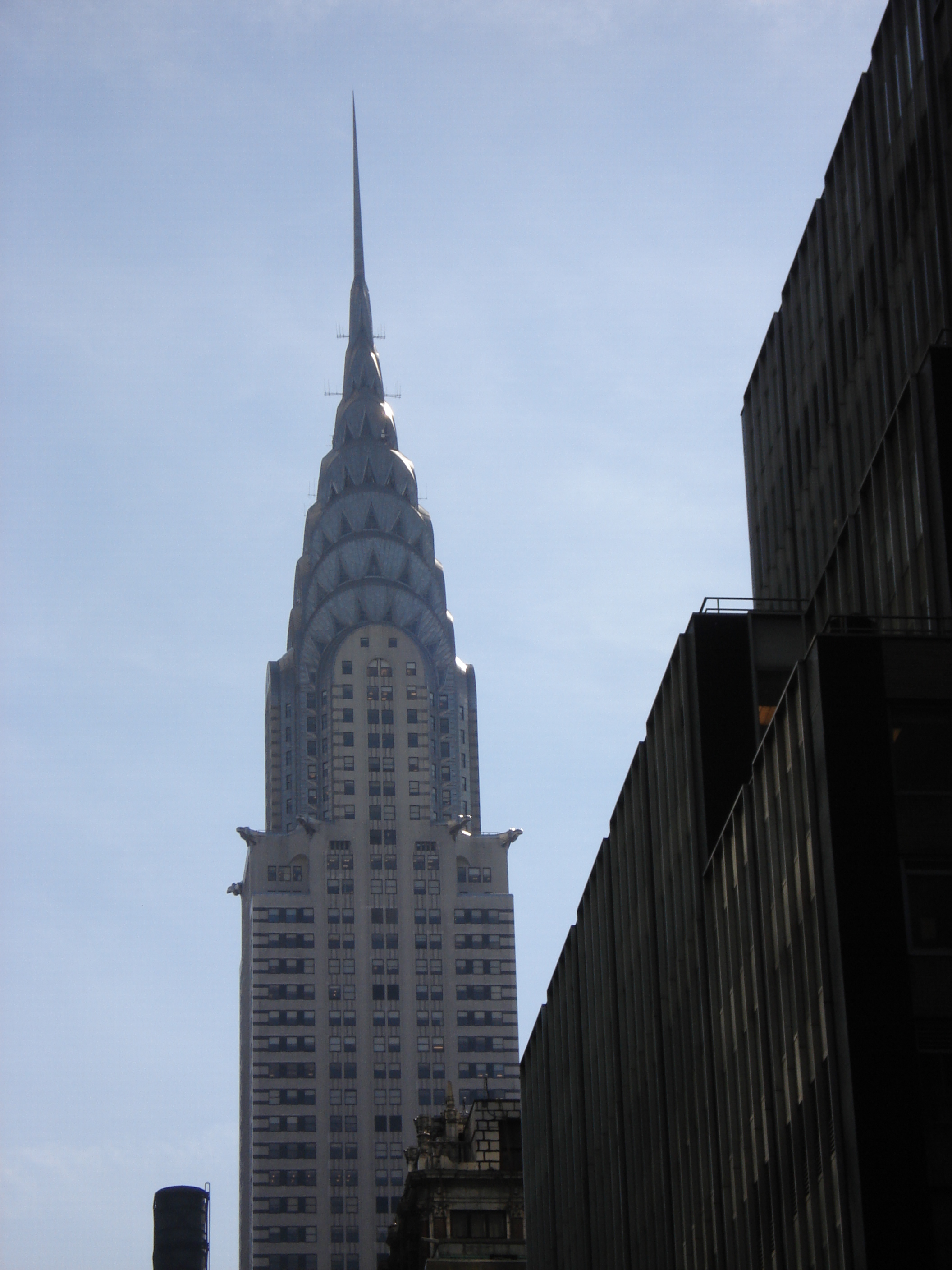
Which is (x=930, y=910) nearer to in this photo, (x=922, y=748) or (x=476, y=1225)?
(x=922, y=748)

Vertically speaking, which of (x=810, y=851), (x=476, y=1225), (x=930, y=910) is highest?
(x=810, y=851)

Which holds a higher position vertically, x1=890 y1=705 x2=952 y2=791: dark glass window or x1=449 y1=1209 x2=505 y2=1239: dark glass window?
x1=890 y1=705 x2=952 y2=791: dark glass window

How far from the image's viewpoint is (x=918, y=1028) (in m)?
47.2

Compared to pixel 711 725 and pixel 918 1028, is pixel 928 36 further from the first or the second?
pixel 918 1028

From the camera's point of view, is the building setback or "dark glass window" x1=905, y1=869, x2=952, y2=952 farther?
the building setback

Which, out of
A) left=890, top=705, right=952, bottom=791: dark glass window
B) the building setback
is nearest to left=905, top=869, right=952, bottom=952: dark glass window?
left=890, top=705, right=952, bottom=791: dark glass window

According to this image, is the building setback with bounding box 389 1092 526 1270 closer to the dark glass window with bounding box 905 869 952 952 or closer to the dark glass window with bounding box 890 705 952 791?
the dark glass window with bounding box 890 705 952 791

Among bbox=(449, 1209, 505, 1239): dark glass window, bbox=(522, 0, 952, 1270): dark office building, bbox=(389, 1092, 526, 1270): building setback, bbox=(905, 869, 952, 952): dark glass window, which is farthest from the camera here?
bbox=(449, 1209, 505, 1239): dark glass window

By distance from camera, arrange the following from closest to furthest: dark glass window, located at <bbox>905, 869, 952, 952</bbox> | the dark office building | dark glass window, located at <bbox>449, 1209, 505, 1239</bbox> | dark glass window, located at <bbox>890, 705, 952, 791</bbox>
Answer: the dark office building
dark glass window, located at <bbox>905, 869, 952, 952</bbox>
dark glass window, located at <bbox>890, 705, 952, 791</bbox>
dark glass window, located at <bbox>449, 1209, 505, 1239</bbox>

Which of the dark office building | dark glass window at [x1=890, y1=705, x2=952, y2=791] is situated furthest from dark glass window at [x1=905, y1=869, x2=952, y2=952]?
dark glass window at [x1=890, y1=705, x2=952, y2=791]

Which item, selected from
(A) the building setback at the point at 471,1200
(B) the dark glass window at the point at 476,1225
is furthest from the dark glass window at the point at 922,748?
(B) the dark glass window at the point at 476,1225

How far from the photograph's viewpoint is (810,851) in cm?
5062

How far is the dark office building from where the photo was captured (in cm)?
4778

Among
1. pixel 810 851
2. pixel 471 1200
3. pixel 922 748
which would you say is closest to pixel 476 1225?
pixel 471 1200
